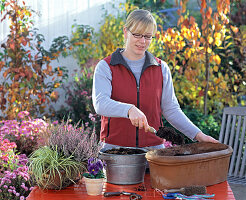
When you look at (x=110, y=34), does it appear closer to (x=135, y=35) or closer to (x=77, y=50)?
(x=77, y=50)

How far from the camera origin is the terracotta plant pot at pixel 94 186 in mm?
1792

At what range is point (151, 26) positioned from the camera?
7.25ft

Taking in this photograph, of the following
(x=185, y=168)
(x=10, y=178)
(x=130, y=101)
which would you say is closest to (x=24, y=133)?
(x=10, y=178)

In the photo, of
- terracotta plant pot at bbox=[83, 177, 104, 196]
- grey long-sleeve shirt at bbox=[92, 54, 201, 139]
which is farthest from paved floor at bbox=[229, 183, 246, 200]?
terracotta plant pot at bbox=[83, 177, 104, 196]

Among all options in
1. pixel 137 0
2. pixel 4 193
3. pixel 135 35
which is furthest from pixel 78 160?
pixel 137 0

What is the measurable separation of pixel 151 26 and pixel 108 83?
40 cm

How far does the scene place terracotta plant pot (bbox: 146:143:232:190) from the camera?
69.4 inches

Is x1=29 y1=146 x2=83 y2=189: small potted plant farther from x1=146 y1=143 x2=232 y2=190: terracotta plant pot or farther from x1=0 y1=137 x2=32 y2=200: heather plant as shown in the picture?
x1=0 y1=137 x2=32 y2=200: heather plant

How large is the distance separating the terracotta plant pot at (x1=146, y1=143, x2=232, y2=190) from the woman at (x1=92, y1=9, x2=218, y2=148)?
0.30 metres

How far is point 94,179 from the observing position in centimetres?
179

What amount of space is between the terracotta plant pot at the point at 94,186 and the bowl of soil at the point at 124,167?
120mm

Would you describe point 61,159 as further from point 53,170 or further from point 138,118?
point 138,118

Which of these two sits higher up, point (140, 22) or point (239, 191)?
point (140, 22)

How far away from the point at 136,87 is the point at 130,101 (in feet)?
0.29
